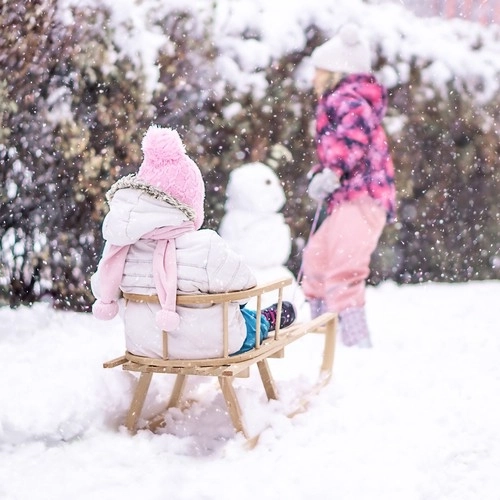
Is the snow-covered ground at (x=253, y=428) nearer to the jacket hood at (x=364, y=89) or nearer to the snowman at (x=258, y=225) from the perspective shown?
the snowman at (x=258, y=225)

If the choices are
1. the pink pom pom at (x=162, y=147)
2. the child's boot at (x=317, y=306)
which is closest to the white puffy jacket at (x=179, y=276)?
the pink pom pom at (x=162, y=147)

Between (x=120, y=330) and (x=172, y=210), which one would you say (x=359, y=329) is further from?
(x=172, y=210)

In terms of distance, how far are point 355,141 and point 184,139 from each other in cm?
131

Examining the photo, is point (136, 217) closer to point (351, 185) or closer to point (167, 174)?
point (167, 174)

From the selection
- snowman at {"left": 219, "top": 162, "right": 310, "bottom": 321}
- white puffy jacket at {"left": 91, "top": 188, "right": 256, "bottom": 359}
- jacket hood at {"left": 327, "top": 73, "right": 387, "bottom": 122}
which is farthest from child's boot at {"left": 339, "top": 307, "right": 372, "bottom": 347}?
white puffy jacket at {"left": 91, "top": 188, "right": 256, "bottom": 359}

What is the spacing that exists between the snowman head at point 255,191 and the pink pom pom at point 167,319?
2210 millimetres

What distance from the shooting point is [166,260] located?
295 centimetres

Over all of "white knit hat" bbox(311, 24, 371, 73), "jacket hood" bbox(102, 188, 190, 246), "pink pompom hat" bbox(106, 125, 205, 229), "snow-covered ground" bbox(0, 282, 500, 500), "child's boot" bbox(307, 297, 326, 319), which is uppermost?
"white knit hat" bbox(311, 24, 371, 73)

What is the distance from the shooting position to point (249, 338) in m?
3.23

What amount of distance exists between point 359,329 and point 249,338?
5.73 feet

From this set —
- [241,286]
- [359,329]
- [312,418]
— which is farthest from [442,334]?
[241,286]

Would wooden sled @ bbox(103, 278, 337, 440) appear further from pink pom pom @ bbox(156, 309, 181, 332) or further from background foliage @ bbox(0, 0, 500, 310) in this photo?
background foliage @ bbox(0, 0, 500, 310)

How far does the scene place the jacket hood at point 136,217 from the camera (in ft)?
9.55

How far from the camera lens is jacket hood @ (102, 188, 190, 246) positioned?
115 inches
